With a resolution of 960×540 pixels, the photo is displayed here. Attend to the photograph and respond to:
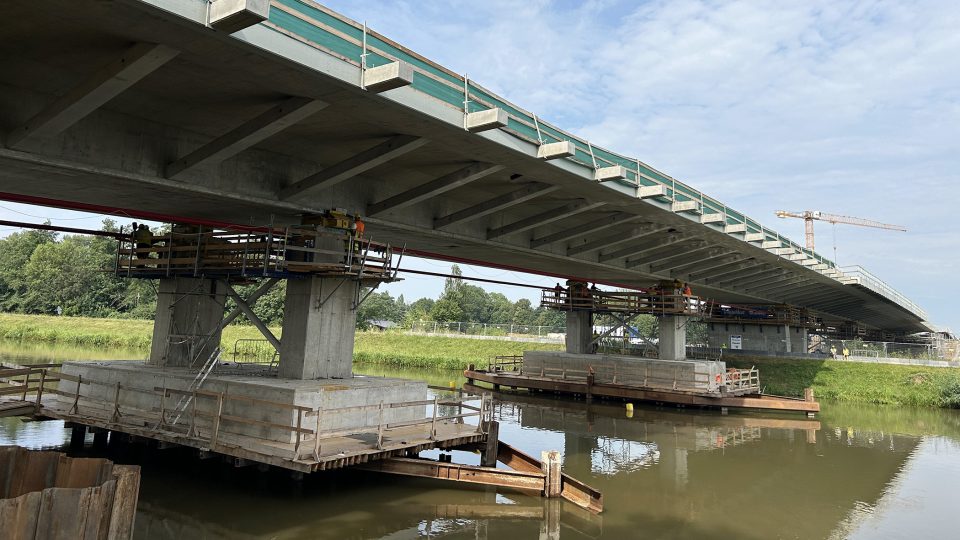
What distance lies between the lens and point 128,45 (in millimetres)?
8531

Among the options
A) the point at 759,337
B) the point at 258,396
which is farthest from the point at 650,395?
the point at 759,337

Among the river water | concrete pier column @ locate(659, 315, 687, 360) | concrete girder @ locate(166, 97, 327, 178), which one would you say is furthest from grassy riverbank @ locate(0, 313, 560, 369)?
concrete girder @ locate(166, 97, 327, 178)

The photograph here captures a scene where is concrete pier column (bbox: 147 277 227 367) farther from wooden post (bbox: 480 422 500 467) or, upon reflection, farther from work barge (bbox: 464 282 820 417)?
work barge (bbox: 464 282 820 417)

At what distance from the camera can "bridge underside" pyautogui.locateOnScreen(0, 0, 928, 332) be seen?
8.41 m

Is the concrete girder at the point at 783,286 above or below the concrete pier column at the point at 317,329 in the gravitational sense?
above

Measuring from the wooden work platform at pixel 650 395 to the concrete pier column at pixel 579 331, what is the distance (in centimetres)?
387

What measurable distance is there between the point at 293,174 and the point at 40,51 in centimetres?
605

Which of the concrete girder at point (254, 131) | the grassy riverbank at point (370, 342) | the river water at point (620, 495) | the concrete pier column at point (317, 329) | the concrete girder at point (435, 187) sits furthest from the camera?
the grassy riverbank at point (370, 342)

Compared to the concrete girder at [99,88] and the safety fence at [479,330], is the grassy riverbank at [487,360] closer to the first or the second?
the safety fence at [479,330]

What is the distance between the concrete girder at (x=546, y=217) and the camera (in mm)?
18484

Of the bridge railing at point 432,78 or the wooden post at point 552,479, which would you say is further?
the wooden post at point 552,479

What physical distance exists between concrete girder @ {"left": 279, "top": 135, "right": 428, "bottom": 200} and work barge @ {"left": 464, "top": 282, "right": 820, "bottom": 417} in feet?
70.5

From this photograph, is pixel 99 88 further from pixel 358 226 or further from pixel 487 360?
pixel 487 360

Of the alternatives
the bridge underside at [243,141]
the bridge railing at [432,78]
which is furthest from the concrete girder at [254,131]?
the bridge railing at [432,78]
